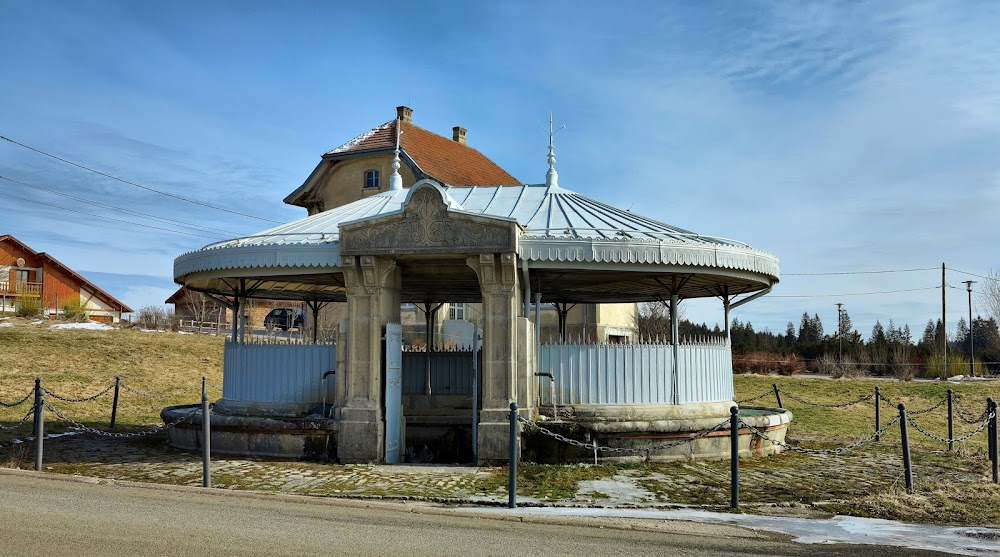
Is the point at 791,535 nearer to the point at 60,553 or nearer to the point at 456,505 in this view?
the point at 456,505

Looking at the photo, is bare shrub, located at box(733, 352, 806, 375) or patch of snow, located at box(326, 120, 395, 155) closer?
patch of snow, located at box(326, 120, 395, 155)

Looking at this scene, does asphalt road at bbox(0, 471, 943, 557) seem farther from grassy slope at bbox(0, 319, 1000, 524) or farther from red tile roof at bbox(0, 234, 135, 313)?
red tile roof at bbox(0, 234, 135, 313)

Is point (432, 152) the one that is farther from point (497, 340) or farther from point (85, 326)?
point (497, 340)

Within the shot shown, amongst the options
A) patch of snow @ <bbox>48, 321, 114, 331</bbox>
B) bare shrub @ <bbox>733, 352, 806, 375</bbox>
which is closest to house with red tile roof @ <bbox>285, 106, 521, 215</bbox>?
patch of snow @ <bbox>48, 321, 114, 331</bbox>

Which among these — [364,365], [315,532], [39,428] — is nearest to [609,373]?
[364,365]

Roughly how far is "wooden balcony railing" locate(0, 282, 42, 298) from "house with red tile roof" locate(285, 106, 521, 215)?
24.7 meters

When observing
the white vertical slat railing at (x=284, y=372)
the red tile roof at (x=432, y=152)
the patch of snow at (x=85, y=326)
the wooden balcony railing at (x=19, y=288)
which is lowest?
the white vertical slat railing at (x=284, y=372)

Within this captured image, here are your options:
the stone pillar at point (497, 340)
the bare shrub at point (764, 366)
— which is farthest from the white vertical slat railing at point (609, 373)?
the bare shrub at point (764, 366)

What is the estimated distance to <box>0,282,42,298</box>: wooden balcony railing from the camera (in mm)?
50469

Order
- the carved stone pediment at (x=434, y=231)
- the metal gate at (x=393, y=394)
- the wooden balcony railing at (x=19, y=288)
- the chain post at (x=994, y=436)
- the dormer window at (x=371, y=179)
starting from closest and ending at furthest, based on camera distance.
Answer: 1. the chain post at (x=994, y=436)
2. the carved stone pediment at (x=434, y=231)
3. the metal gate at (x=393, y=394)
4. the dormer window at (x=371, y=179)
5. the wooden balcony railing at (x=19, y=288)

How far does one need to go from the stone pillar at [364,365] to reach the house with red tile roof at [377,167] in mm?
19273

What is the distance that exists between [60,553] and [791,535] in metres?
6.77

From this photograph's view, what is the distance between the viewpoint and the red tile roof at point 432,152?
112 ft

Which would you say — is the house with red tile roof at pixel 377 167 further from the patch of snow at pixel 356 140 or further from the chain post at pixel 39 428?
the chain post at pixel 39 428
